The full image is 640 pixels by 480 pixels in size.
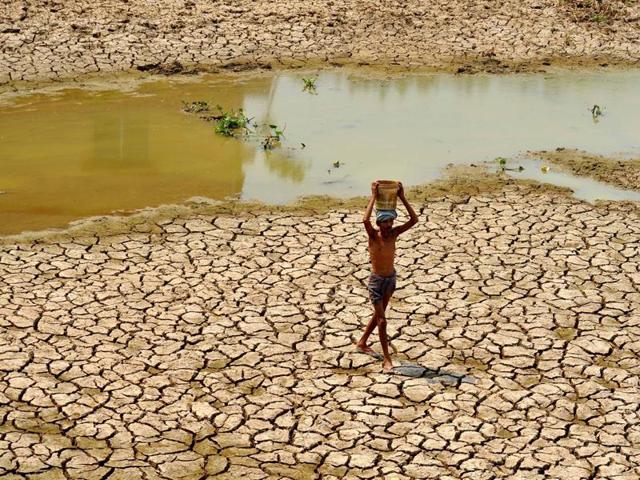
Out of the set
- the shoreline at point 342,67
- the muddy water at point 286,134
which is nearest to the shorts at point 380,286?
the muddy water at point 286,134

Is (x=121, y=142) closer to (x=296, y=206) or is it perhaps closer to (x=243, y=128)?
(x=243, y=128)

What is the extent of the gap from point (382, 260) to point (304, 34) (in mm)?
10638

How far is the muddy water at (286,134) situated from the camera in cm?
1328

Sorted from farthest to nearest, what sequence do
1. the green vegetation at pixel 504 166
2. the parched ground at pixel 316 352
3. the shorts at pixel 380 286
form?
the green vegetation at pixel 504 166 < the shorts at pixel 380 286 < the parched ground at pixel 316 352

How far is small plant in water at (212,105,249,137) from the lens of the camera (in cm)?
1523

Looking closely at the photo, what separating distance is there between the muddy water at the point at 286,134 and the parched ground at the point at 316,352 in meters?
1.24

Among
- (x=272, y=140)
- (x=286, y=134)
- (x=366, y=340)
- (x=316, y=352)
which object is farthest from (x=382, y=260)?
(x=286, y=134)

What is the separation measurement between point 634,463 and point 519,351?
5.77ft

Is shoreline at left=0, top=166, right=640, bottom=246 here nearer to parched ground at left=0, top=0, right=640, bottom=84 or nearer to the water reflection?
the water reflection

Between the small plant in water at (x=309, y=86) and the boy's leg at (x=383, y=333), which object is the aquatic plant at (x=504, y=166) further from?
the boy's leg at (x=383, y=333)

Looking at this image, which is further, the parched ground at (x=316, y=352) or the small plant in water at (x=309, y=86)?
the small plant in water at (x=309, y=86)

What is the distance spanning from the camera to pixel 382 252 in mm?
9000

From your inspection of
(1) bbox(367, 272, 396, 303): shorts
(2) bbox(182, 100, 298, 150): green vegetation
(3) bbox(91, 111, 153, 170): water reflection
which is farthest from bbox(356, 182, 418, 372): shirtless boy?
(2) bbox(182, 100, 298, 150): green vegetation

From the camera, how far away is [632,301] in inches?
419
